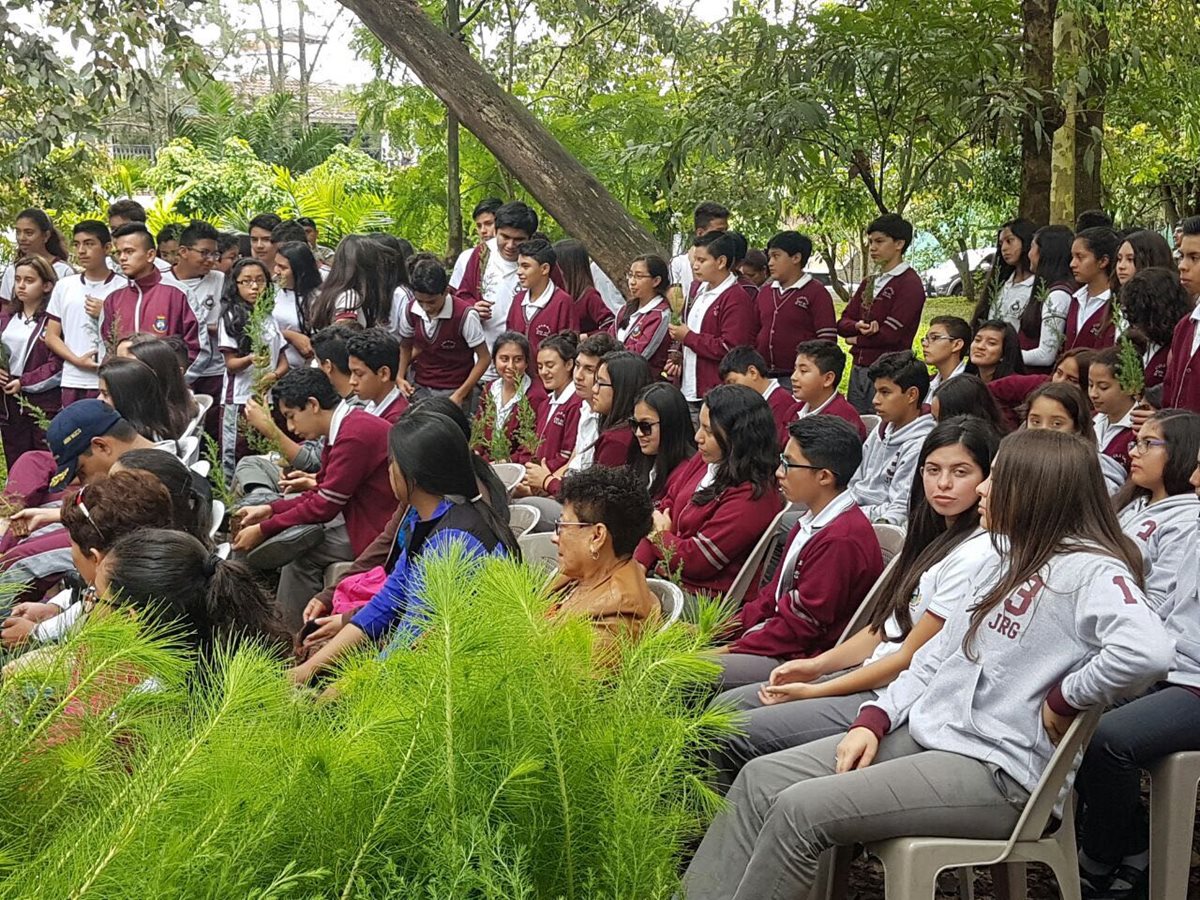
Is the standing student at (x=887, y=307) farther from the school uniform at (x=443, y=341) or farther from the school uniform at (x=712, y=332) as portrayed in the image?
the school uniform at (x=443, y=341)

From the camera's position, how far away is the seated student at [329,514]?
4.82 metres

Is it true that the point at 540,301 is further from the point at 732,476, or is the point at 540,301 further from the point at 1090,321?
the point at 732,476

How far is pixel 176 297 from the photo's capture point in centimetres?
726

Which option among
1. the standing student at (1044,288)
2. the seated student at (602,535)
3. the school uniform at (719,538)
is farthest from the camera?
the standing student at (1044,288)

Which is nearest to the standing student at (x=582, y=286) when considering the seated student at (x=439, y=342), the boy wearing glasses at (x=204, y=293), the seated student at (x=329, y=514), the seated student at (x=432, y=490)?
the seated student at (x=439, y=342)

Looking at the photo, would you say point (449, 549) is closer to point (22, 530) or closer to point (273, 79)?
point (22, 530)

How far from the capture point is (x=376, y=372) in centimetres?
536

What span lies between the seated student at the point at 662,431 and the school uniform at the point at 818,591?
131 cm

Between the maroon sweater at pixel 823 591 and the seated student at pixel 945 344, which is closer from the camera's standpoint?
the maroon sweater at pixel 823 591

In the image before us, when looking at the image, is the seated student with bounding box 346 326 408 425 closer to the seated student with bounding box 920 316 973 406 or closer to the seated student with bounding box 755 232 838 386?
the seated student with bounding box 920 316 973 406

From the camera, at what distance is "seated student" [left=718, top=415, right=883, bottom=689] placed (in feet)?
11.9

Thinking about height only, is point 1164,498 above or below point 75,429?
below

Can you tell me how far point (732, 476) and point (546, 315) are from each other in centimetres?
316

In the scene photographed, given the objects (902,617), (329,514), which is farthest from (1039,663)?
(329,514)
